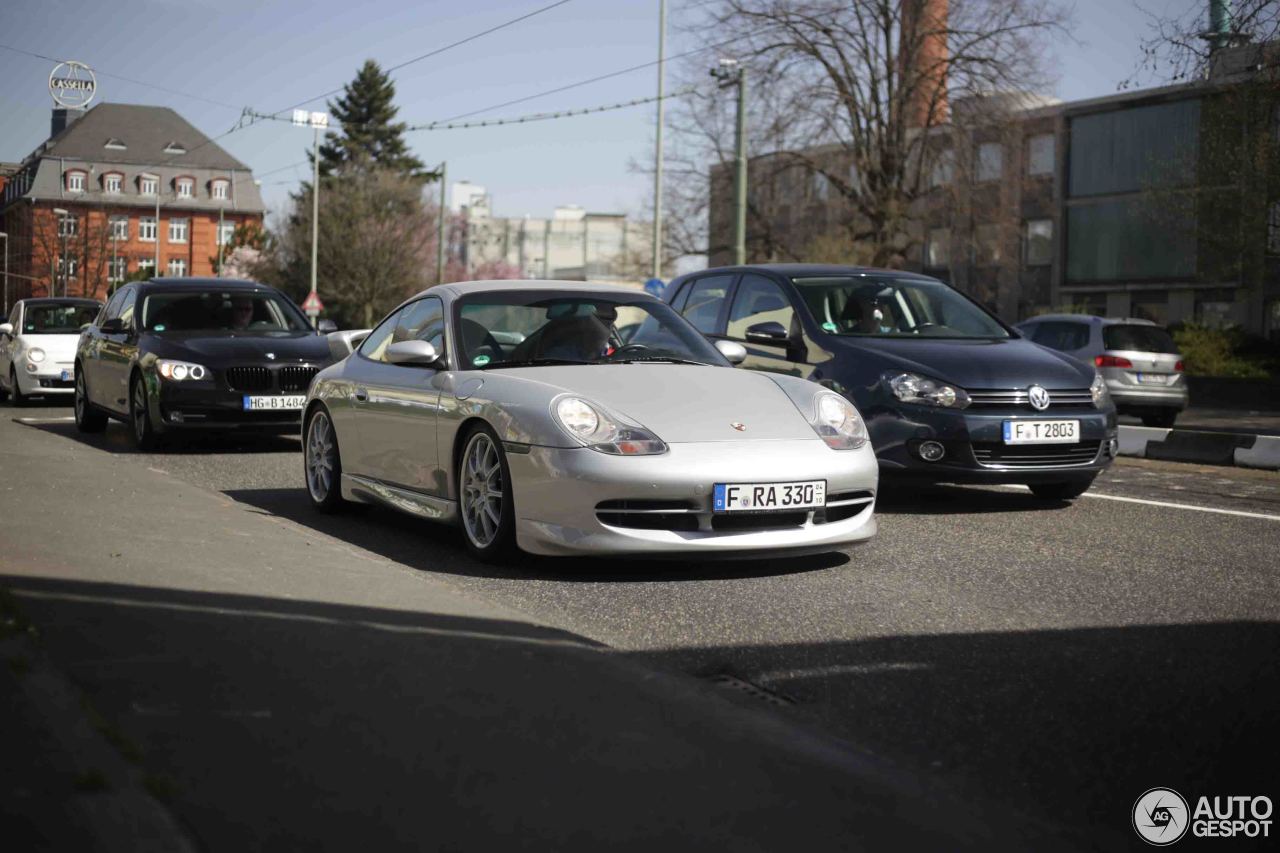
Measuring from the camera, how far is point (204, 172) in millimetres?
112750

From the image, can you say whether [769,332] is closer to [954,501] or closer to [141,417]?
[954,501]

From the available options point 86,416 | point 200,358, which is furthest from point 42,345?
point 200,358

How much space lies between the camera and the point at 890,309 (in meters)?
10.1

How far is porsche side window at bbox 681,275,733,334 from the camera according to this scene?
11062 millimetres

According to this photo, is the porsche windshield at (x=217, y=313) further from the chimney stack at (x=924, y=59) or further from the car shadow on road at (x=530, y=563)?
the chimney stack at (x=924, y=59)

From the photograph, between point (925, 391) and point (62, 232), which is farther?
point (62, 232)

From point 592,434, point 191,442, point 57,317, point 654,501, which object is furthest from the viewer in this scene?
point 57,317

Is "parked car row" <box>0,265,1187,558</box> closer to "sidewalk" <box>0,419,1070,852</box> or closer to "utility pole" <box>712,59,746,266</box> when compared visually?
"sidewalk" <box>0,419,1070,852</box>

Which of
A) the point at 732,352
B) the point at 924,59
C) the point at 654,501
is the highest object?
the point at 924,59

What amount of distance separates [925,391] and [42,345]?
14.1 m

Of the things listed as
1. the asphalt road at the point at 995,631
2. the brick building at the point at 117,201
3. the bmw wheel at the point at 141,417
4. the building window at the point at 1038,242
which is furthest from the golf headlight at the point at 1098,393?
the brick building at the point at 117,201

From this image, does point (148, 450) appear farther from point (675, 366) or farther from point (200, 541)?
point (675, 366)

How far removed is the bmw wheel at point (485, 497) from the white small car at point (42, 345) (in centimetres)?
1341

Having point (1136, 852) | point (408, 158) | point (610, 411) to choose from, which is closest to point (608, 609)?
point (610, 411)
